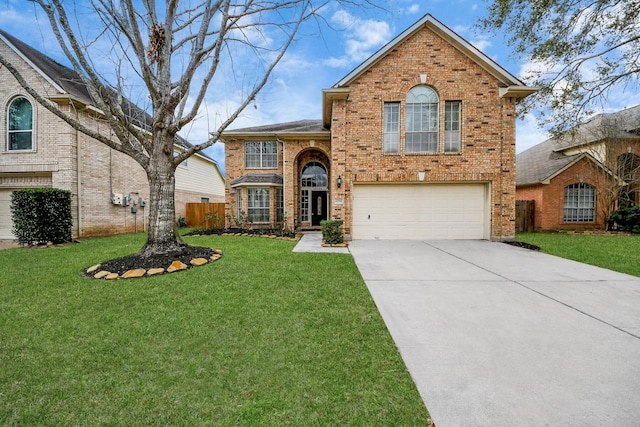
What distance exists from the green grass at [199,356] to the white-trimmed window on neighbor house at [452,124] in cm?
752

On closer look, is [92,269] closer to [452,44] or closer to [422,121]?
[422,121]

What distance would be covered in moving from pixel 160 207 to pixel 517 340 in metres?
7.08

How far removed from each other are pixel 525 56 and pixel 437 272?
6655 millimetres

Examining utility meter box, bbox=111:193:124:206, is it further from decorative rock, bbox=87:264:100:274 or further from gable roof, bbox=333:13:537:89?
gable roof, bbox=333:13:537:89

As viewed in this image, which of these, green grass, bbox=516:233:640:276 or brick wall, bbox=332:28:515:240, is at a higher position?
brick wall, bbox=332:28:515:240

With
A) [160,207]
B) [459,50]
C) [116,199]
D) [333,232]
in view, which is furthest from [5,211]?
[459,50]

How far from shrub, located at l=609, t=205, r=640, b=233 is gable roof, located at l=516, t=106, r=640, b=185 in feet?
8.11

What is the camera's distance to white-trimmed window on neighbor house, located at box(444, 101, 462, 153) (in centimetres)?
977

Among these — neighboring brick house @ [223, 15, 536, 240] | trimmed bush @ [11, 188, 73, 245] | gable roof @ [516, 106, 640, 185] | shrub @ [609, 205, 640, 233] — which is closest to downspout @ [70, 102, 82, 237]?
trimmed bush @ [11, 188, 73, 245]

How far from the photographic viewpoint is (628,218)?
12625mm

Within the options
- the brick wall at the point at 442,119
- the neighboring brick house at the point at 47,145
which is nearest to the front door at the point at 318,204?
the brick wall at the point at 442,119

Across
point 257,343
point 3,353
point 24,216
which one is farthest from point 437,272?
point 24,216

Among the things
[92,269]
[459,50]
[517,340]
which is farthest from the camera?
[459,50]

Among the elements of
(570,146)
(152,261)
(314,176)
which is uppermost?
(570,146)
